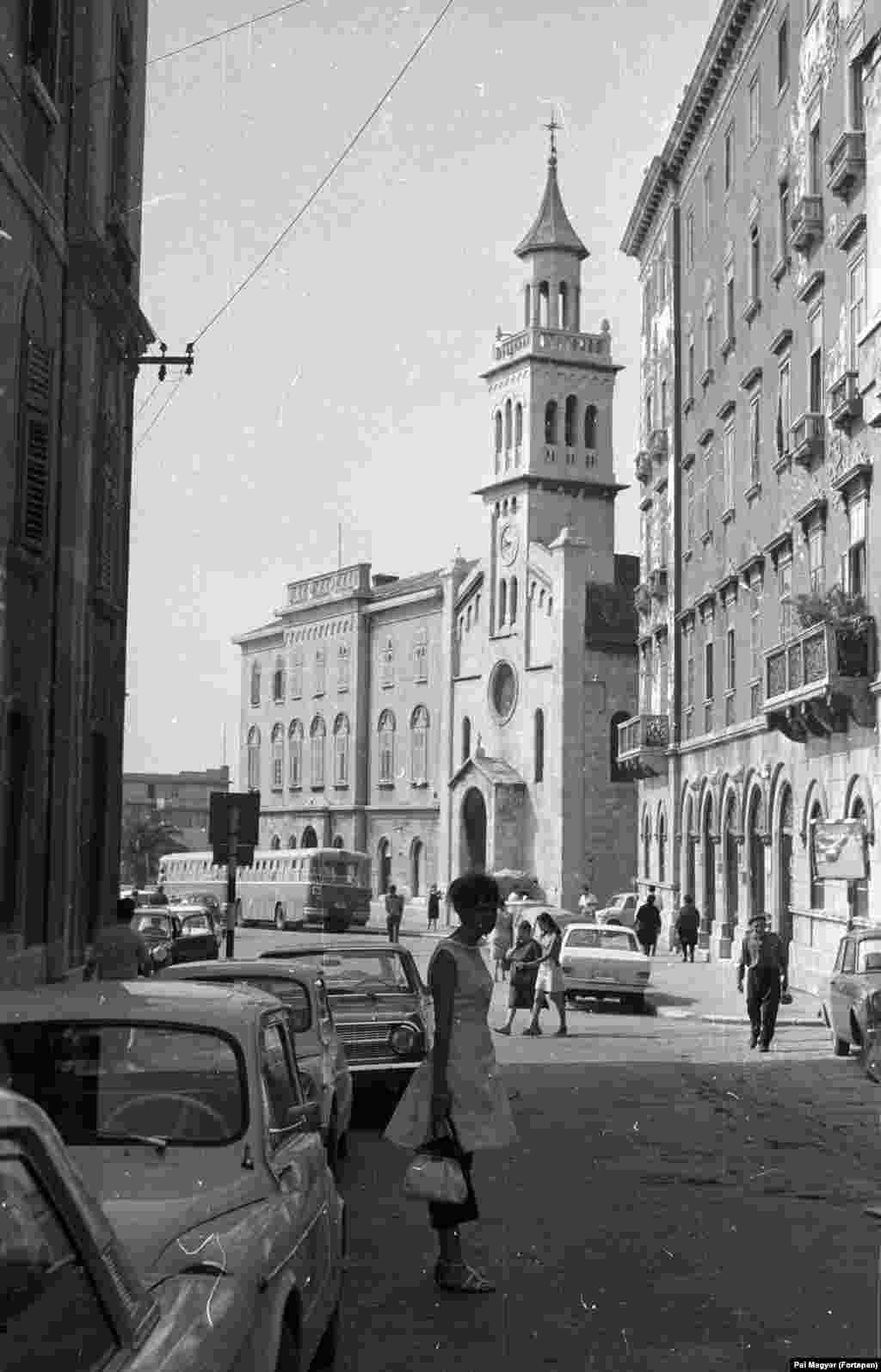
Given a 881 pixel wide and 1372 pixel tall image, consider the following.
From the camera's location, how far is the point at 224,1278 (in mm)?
4223

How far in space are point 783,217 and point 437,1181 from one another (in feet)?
91.5

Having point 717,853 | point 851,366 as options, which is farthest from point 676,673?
point 851,366

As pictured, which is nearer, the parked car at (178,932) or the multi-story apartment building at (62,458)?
the multi-story apartment building at (62,458)

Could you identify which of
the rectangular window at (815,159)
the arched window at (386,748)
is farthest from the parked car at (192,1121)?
the arched window at (386,748)

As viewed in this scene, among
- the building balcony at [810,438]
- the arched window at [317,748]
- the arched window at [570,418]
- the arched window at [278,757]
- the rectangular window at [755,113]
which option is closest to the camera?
the building balcony at [810,438]

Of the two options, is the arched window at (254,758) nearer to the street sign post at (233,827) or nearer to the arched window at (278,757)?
the arched window at (278,757)

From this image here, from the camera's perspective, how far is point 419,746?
77.5 meters

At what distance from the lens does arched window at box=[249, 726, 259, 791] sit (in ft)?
310

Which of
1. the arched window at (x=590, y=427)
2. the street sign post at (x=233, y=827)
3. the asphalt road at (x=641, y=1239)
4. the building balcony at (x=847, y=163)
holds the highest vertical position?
the arched window at (x=590, y=427)

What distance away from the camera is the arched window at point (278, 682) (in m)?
92.6

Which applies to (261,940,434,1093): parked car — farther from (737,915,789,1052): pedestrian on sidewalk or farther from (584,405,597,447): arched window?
(584,405,597,447): arched window

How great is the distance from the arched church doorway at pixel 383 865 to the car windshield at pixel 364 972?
63673mm

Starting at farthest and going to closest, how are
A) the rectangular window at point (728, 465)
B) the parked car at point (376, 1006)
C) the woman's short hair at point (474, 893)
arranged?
1. the rectangular window at point (728, 465)
2. the parked car at point (376, 1006)
3. the woman's short hair at point (474, 893)

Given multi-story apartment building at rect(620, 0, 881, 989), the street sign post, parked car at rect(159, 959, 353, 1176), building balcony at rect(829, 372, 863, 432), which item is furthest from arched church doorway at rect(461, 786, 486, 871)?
parked car at rect(159, 959, 353, 1176)
